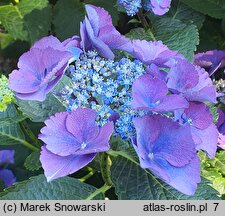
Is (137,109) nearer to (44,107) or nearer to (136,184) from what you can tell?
(136,184)

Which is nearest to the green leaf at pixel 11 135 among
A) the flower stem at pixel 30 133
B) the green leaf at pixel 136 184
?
the flower stem at pixel 30 133

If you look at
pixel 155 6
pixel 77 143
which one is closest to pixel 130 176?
pixel 77 143

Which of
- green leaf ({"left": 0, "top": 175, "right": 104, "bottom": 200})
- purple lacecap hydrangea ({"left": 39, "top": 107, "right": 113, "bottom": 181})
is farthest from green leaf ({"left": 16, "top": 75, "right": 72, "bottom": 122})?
purple lacecap hydrangea ({"left": 39, "top": 107, "right": 113, "bottom": 181})

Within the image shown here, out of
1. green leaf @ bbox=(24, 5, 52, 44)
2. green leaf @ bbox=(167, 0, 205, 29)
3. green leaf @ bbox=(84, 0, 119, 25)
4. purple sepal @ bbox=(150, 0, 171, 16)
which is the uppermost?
purple sepal @ bbox=(150, 0, 171, 16)

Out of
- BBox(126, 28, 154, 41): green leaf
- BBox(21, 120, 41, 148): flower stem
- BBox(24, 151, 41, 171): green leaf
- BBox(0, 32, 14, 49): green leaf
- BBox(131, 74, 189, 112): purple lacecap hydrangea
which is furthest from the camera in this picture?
BBox(0, 32, 14, 49): green leaf

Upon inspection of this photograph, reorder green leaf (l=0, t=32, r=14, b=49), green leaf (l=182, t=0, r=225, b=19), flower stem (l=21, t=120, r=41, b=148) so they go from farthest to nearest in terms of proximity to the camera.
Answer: green leaf (l=0, t=32, r=14, b=49), green leaf (l=182, t=0, r=225, b=19), flower stem (l=21, t=120, r=41, b=148)

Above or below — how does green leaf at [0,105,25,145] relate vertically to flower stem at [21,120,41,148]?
below

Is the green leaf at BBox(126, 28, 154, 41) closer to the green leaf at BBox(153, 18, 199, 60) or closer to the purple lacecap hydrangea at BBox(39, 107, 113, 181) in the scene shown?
the green leaf at BBox(153, 18, 199, 60)
